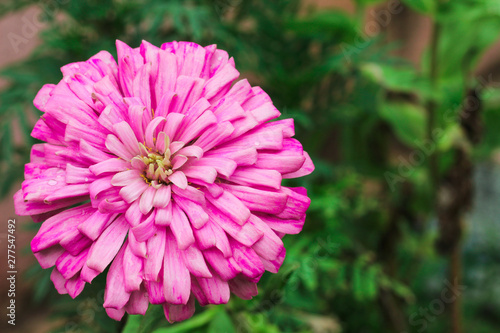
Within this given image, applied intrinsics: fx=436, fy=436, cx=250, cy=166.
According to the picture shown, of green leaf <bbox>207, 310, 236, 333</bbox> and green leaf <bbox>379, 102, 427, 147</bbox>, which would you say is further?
green leaf <bbox>379, 102, 427, 147</bbox>

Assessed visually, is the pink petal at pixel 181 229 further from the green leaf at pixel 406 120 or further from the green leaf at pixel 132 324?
the green leaf at pixel 406 120

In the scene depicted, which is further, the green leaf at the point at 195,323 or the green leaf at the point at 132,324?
the green leaf at the point at 195,323

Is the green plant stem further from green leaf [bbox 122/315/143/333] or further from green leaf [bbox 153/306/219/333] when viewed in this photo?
green leaf [bbox 122/315/143/333]

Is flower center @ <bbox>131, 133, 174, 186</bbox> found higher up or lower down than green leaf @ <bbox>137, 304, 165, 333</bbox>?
higher up

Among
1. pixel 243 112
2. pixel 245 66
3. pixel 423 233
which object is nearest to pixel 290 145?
pixel 243 112

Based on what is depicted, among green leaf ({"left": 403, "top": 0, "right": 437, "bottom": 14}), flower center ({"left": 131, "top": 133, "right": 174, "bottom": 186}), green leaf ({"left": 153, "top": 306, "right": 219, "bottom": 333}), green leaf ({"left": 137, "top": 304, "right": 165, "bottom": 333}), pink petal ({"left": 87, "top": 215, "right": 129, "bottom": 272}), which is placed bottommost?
green leaf ({"left": 153, "top": 306, "right": 219, "bottom": 333})

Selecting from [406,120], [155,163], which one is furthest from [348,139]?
[155,163]

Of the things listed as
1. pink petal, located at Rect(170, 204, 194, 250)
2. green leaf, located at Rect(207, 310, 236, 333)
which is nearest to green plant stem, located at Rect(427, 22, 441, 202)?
green leaf, located at Rect(207, 310, 236, 333)

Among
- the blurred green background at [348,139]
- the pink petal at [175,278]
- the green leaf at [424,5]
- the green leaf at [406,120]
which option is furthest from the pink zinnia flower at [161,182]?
the green leaf at [406,120]

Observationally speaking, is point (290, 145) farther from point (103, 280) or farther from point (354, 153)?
point (354, 153)
